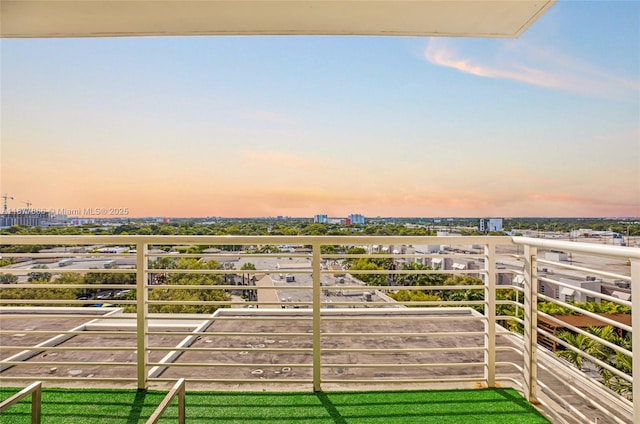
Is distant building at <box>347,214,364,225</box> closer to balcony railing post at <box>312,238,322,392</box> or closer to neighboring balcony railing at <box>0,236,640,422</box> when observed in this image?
neighboring balcony railing at <box>0,236,640,422</box>

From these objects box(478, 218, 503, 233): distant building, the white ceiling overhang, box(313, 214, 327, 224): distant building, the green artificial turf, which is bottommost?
the green artificial turf

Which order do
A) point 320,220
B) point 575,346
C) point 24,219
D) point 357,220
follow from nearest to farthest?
point 575,346, point 24,219, point 320,220, point 357,220

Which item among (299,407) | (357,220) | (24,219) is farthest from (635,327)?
(24,219)

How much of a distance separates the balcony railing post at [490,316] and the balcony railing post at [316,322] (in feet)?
4.01

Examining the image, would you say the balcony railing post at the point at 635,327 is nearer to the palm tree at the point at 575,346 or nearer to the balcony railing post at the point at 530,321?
the palm tree at the point at 575,346

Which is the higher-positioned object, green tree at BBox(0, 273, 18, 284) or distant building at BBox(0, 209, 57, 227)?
distant building at BBox(0, 209, 57, 227)

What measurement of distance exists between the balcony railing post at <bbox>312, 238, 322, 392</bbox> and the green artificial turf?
11cm

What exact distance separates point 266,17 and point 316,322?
85.7 inches

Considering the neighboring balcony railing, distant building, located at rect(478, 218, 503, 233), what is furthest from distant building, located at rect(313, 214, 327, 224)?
distant building, located at rect(478, 218, 503, 233)

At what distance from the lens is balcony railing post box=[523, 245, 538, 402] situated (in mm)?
2244

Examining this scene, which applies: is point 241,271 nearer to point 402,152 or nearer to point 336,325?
point 336,325

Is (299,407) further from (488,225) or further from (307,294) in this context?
(488,225)

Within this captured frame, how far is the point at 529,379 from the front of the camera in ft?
7.54

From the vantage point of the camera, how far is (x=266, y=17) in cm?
236
